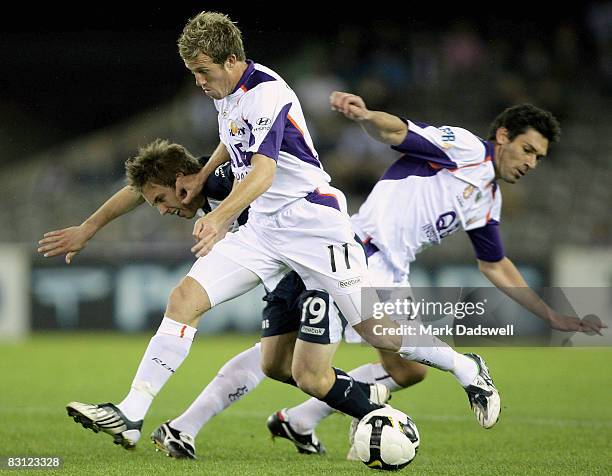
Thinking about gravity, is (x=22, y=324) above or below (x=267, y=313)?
below

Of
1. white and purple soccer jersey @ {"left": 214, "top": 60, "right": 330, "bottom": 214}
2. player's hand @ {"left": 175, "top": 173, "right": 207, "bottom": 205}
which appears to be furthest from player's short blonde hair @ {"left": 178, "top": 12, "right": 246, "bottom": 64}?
player's hand @ {"left": 175, "top": 173, "right": 207, "bottom": 205}

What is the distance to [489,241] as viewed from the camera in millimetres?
6273

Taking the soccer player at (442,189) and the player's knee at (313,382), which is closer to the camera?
the player's knee at (313,382)

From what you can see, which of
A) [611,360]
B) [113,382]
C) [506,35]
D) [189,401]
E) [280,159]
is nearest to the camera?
[280,159]

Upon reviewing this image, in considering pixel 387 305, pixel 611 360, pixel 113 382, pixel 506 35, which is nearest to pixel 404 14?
pixel 506 35

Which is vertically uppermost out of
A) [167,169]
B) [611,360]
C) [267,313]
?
[167,169]

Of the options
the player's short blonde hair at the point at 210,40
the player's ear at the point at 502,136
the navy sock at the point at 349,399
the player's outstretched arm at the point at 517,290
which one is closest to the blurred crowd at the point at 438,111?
the player's outstretched arm at the point at 517,290

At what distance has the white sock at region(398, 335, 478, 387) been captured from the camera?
530 cm

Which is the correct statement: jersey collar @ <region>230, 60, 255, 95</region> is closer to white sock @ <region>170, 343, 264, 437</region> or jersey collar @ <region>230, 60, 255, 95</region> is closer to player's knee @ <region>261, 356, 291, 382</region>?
player's knee @ <region>261, 356, 291, 382</region>

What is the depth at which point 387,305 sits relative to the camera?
5648mm

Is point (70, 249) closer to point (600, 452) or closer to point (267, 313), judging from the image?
point (267, 313)

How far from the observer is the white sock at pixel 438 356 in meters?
5.30

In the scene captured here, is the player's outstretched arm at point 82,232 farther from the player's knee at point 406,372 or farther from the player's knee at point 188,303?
the player's knee at point 406,372

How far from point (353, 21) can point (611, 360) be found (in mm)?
8354
